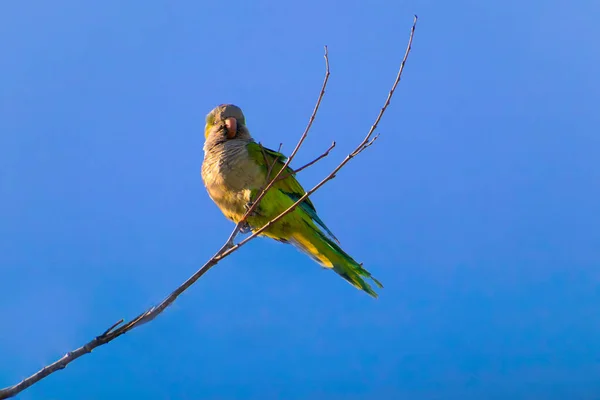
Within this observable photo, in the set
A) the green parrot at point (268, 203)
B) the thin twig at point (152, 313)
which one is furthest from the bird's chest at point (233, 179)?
the thin twig at point (152, 313)

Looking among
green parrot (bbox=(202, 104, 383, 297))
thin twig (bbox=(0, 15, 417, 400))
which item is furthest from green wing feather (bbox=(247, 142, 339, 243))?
thin twig (bbox=(0, 15, 417, 400))

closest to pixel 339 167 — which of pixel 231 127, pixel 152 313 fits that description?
pixel 152 313

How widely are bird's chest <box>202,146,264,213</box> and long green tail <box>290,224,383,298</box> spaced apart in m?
0.48

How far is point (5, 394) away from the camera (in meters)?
1.63

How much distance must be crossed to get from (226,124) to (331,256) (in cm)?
148

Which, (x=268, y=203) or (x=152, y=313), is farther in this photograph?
(x=268, y=203)

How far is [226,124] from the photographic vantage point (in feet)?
14.9

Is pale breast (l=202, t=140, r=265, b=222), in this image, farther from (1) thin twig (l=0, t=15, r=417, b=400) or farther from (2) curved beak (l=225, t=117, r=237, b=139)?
(1) thin twig (l=0, t=15, r=417, b=400)

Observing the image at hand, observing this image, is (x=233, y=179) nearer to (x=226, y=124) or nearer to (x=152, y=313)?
Result: (x=226, y=124)

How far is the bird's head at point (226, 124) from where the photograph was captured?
4484mm

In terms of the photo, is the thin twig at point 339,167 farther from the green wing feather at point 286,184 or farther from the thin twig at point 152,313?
the green wing feather at point 286,184

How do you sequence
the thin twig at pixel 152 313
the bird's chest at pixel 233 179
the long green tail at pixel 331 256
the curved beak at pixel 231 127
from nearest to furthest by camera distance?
the thin twig at pixel 152 313
the long green tail at pixel 331 256
the bird's chest at pixel 233 179
the curved beak at pixel 231 127

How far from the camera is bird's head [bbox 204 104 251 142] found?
14.7 feet

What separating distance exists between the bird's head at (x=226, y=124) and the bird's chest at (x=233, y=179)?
0.43 metres
